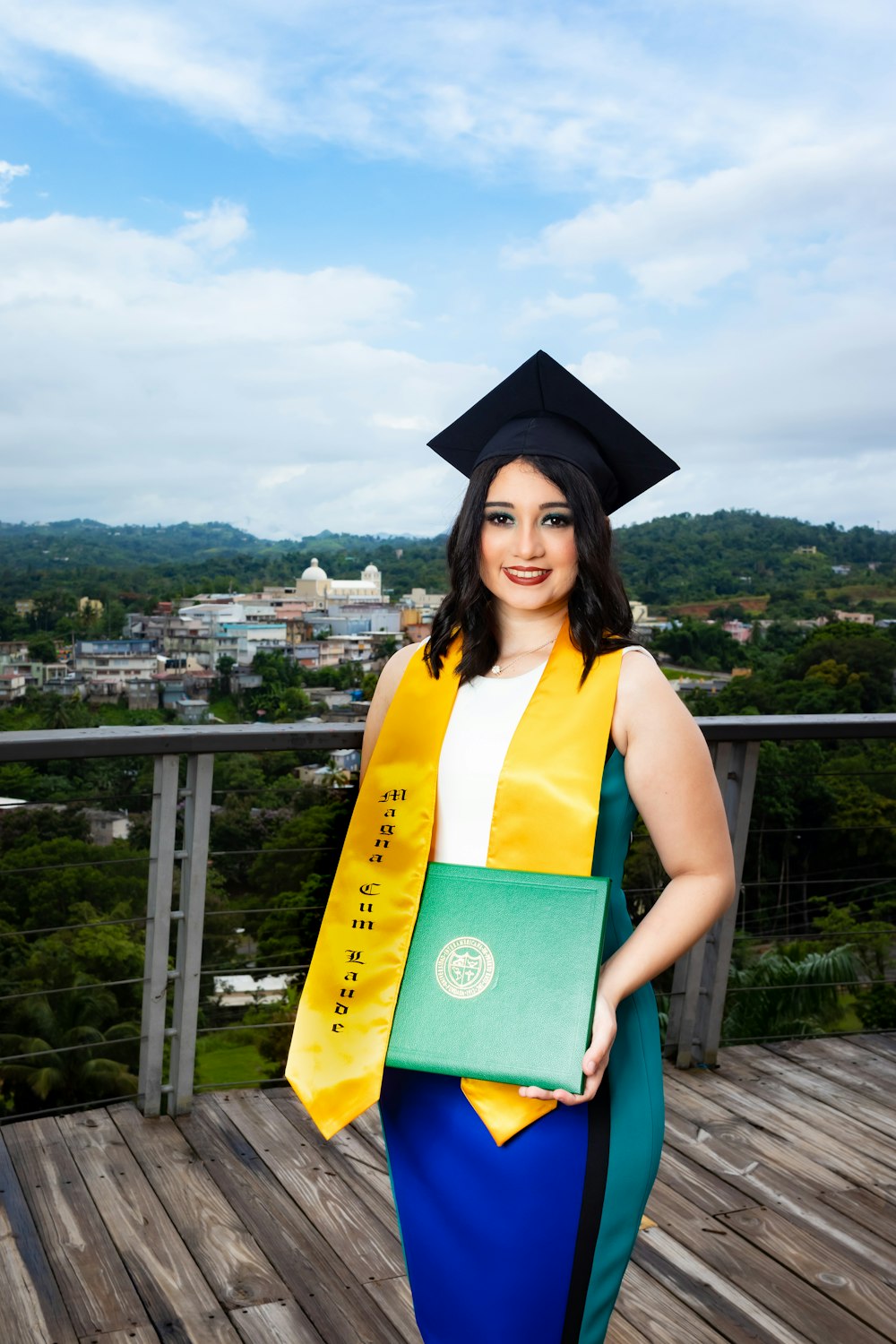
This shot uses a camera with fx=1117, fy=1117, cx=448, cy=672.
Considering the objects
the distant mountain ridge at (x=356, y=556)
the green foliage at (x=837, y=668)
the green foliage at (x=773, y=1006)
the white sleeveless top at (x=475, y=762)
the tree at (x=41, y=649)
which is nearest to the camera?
the white sleeveless top at (x=475, y=762)

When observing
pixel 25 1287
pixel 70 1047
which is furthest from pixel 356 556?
pixel 25 1287

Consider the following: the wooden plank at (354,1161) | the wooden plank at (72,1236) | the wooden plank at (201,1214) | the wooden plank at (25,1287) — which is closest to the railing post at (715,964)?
the wooden plank at (354,1161)

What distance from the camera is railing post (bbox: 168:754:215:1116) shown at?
8.82ft

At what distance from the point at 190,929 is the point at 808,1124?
62.6 inches

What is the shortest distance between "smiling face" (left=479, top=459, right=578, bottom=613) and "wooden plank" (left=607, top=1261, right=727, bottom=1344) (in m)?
1.41

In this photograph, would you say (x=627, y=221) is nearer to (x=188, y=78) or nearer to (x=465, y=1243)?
(x=188, y=78)

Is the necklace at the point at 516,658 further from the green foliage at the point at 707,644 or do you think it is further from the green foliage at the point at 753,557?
the green foliage at the point at 753,557

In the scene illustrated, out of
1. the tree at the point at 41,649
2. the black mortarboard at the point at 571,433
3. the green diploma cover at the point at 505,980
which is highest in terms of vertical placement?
the black mortarboard at the point at 571,433

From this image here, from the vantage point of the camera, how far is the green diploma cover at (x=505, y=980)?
1067 mm

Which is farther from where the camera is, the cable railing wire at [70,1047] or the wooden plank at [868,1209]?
the cable railing wire at [70,1047]

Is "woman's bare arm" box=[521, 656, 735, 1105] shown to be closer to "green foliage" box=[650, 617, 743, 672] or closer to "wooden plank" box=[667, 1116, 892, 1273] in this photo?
"wooden plank" box=[667, 1116, 892, 1273]

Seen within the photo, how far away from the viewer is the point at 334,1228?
223 centimetres

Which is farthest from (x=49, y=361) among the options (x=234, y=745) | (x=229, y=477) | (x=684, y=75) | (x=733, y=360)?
(x=234, y=745)

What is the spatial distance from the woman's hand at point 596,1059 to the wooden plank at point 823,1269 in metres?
1.23
